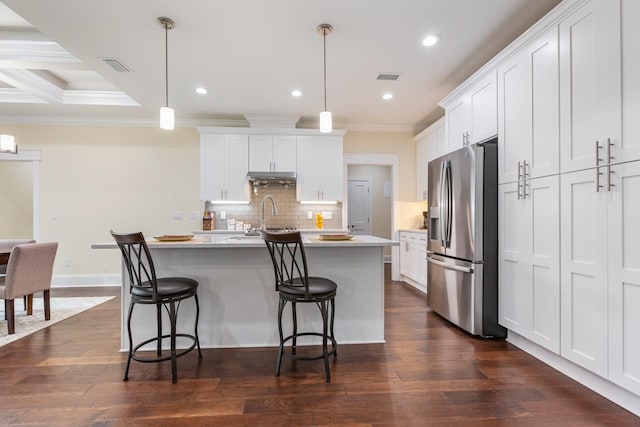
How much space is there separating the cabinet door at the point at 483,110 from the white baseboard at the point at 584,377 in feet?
6.14

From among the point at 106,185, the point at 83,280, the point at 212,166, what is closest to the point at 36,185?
the point at 106,185

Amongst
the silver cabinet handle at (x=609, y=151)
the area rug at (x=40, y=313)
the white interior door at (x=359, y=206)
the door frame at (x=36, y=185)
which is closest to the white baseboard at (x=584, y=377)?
the silver cabinet handle at (x=609, y=151)

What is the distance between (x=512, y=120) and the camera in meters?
2.74

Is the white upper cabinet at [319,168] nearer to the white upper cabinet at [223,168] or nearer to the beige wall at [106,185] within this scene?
the white upper cabinet at [223,168]

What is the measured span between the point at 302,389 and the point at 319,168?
145 inches

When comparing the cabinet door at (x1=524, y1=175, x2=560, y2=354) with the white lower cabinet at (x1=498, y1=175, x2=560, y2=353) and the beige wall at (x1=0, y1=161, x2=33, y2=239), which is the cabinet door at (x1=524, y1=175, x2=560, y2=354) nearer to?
the white lower cabinet at (x1=498, y1=175, x2=560, y2=353)

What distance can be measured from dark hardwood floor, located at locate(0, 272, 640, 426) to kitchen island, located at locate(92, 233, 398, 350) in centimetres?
15

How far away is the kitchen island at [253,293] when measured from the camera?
8.89ft

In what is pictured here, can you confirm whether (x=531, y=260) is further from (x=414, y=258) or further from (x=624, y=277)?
(x=414, y=258)

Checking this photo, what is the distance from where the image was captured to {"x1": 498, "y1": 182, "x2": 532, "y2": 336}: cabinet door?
8.52 ft

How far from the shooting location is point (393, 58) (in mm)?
3297

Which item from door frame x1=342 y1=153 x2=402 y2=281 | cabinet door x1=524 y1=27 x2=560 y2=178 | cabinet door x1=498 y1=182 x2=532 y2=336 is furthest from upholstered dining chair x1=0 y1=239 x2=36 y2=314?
cabinet door x1=524 y1=27 x2=560 y2=178

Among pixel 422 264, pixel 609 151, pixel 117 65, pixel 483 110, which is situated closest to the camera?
pixel 609 151

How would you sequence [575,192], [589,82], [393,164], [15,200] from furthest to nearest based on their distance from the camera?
[15,200]
[393,164]
[575,192]
[589,82]
